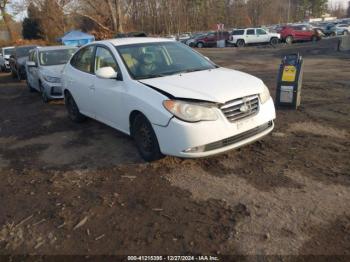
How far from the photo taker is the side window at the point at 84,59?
5.95 m

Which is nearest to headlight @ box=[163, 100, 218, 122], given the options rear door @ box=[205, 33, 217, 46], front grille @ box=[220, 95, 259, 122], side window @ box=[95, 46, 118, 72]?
front grille @ box=[220, 95, 259, 122]

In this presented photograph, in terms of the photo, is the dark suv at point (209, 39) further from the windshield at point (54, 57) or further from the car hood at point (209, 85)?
the car hood at point (209, 85)

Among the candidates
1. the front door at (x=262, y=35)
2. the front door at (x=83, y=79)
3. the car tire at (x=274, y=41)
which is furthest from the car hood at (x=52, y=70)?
the car tire at (x=274, y=41)

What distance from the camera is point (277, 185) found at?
3857 mm

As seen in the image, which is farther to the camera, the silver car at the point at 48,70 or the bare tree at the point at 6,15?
the bare tree at the point at 6,15

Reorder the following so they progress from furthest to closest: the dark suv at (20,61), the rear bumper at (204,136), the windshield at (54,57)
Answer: the dark suv at (20,61)
the windshield at (54,57)
the rear bumper at (204,136)

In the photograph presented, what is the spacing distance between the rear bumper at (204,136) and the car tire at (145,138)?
193 millimetres

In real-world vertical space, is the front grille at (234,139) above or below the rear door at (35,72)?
below

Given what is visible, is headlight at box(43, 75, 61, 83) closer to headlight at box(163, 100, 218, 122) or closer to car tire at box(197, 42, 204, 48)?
headlight at box(163, 100, 218, 122)

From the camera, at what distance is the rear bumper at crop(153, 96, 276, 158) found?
3.92 metres

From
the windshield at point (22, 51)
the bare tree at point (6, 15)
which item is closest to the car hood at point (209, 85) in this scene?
the windshield at point (22, 51)

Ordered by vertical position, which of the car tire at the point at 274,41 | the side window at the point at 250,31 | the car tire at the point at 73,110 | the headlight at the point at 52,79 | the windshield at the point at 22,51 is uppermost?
the side window at the point at 250,31

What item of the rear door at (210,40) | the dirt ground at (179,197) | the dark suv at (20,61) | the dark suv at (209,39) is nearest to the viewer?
the dirt ground at (179,197)

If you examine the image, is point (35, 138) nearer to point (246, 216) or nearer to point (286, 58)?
point (246, 216)
